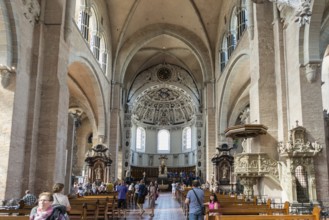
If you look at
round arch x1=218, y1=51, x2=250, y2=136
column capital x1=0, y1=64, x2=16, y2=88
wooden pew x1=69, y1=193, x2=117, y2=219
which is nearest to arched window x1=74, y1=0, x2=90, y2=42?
column capital x1=0, y1=64, x2=16, y2=88

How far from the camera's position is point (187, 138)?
1832 inches

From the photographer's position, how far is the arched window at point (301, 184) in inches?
470

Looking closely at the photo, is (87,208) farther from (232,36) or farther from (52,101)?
(232,36)

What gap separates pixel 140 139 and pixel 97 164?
22146mm

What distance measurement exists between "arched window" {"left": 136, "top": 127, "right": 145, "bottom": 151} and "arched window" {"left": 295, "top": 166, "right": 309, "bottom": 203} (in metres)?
34.8

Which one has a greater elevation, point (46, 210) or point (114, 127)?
point (114, 127)

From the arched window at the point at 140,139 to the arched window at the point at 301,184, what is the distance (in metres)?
34.8

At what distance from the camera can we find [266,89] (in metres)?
14.5

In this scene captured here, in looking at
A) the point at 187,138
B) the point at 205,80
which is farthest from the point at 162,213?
the point at 187,138

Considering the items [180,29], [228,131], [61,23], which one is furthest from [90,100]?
[228,131]

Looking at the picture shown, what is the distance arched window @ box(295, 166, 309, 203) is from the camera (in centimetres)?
1195

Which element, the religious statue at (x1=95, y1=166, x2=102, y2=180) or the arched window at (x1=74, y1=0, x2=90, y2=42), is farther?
A: the religious statue at (x1=95, y1=166, x2=102, y2=180)

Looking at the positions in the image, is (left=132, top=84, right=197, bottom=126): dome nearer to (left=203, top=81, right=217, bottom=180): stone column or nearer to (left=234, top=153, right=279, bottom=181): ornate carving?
(left=203, top=81, right=217, bottom=180): stone column

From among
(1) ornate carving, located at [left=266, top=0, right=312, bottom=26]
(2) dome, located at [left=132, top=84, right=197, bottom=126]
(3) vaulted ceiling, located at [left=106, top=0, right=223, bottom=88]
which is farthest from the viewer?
(2) dome, located at [left=132, top=84, right=197, bottom=126]
